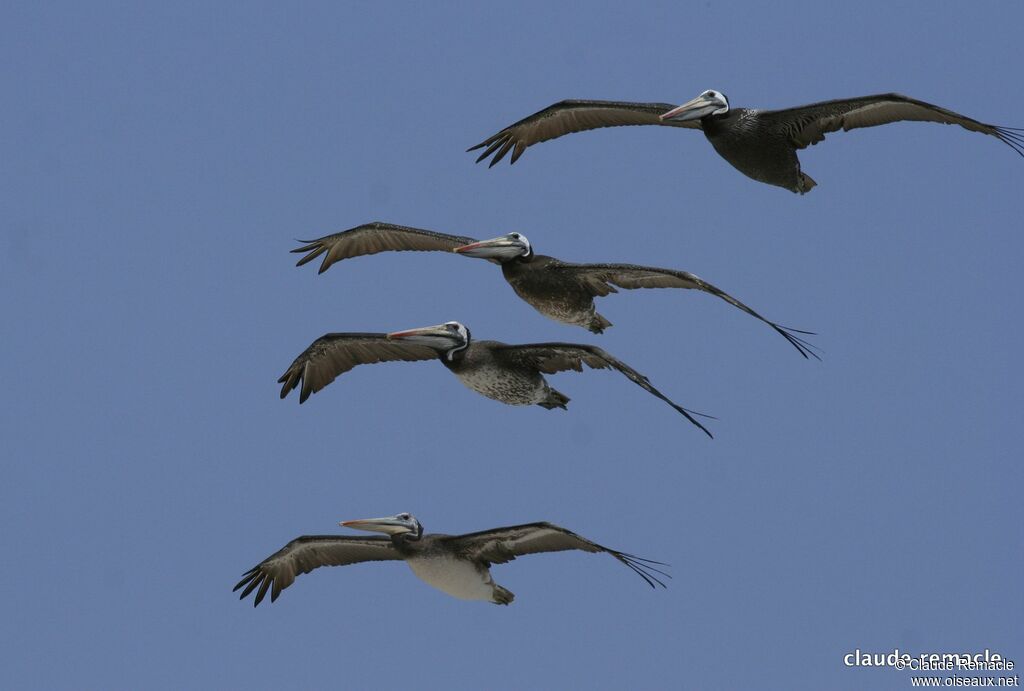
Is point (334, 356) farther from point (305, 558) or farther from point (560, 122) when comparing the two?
point (560, 122)

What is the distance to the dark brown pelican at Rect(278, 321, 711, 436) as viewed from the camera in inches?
657

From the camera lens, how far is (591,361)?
53.9ft

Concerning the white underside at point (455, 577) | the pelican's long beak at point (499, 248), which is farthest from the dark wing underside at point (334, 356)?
the white underside at point (455, 577)

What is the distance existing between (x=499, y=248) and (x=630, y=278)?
5.23 feet

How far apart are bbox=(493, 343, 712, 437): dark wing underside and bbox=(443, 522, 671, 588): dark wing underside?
1.48 metres

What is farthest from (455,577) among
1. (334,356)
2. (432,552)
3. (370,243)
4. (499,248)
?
(370,243)

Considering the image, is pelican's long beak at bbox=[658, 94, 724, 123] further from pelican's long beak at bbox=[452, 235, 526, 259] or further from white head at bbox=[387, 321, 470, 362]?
white head at bbox=[387, 321, 470, 362]

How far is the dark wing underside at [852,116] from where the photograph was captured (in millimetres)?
17234

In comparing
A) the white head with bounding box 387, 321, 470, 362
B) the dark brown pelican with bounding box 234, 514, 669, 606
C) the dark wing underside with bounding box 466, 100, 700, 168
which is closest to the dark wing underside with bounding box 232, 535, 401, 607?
the dark brown pelican with bounding box 234, 514, 669, 606

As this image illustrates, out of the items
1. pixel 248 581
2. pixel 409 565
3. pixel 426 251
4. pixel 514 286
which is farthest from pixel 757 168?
pixel 248 581

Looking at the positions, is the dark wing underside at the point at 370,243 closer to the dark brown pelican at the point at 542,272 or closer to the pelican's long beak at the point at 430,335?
the dark brown pelican at the point at 542,272

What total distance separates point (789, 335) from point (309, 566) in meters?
6.02

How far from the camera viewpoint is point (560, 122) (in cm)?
2033

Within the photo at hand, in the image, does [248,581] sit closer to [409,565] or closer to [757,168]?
[409,565]
